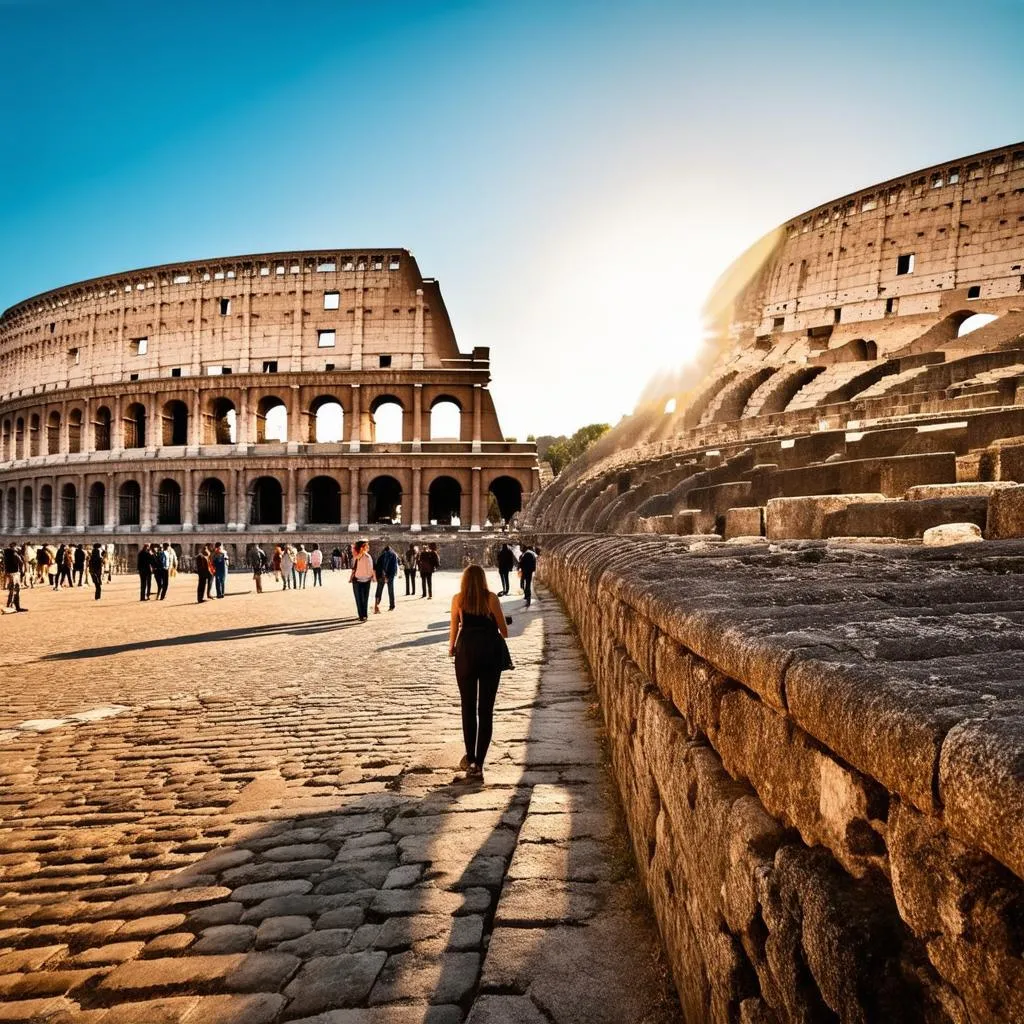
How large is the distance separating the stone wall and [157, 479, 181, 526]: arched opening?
42.9 metres

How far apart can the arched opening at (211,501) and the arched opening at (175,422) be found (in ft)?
14.6

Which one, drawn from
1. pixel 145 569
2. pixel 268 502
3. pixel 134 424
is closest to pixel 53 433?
pixel 134 424

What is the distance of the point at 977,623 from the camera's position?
1.47 metres

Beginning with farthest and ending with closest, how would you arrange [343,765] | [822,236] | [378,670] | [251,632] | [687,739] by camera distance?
[822,236], [251,632], [378,670], [343,765], [687,739]

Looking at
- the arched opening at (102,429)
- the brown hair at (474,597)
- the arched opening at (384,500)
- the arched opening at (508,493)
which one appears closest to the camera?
the brown hair at (474,597)

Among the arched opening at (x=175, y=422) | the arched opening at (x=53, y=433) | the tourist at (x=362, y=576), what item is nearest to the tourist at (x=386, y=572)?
the tourist at (x=362, y=576)

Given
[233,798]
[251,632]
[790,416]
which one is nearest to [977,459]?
[233,798]

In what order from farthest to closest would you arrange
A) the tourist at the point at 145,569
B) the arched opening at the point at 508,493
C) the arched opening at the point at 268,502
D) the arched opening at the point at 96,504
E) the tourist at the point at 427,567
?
the arched opening at the point at 96,504
the arched opening at the point at 508,493
the arched opening at the point at 268,502
the tourist at the point at 145,569
the tourist at the point at 427,567

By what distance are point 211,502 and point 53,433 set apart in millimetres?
15332

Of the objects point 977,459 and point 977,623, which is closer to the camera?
point 977,623

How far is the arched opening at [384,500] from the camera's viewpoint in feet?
141

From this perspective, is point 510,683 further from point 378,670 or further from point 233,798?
point 233,798

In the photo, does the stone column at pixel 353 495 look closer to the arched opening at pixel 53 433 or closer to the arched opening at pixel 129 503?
the arched opening at pixel 129 503

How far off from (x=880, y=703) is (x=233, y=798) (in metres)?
4.01
